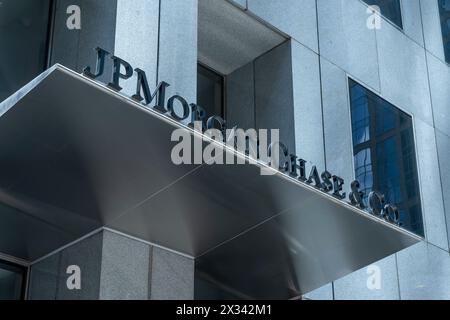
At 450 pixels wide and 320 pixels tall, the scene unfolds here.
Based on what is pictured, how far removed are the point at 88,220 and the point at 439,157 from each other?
36.1 feet

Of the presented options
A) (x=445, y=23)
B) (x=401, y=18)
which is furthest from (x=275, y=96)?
(x=445, y=23)

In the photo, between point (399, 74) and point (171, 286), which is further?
point (399, 74)

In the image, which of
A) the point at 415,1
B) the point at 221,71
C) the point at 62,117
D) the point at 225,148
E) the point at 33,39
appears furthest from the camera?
the point at 415,1

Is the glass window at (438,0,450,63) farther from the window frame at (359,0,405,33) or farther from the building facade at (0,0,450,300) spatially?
the window frame at (359,0,405,33)

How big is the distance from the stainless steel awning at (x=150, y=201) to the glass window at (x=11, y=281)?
10.4 inches

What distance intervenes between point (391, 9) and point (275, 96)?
571cm

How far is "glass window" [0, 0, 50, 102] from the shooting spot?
1448 centimetres

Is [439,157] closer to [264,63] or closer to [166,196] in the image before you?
[264,63]

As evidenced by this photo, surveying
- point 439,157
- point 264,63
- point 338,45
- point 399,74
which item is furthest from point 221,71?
point 439,157

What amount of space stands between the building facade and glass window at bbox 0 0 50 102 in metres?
0.02

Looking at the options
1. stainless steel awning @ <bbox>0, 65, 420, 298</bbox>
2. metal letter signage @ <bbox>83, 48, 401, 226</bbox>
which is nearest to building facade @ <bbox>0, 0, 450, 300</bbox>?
stainless steel awning @ <bbox>0, 65, 420, 298</bbox>

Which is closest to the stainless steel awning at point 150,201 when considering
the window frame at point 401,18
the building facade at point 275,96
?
the building facade at point 275,96

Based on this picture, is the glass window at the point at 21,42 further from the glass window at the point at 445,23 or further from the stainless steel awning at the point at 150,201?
the glass window at the point at 445,23

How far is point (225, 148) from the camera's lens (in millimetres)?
12180
